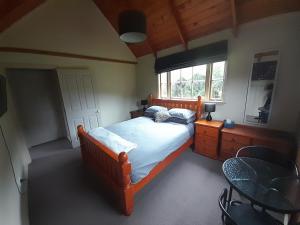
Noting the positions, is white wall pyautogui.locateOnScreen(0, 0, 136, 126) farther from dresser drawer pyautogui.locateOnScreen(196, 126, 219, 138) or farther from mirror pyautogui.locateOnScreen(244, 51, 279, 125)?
mirror pyautogui.locateOnScreen(244, 51, 279, 125)

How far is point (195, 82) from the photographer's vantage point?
11.2ft

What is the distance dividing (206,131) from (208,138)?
15cm

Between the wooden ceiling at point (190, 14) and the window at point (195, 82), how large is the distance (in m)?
0.69

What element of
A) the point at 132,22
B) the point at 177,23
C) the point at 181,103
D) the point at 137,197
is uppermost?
the point at 177,23

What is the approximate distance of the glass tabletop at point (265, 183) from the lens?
1.06 m

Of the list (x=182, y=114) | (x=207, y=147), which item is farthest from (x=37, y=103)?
(x=207, y=147)

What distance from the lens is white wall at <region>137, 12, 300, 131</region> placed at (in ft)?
7.11

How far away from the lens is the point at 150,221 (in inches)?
63.4

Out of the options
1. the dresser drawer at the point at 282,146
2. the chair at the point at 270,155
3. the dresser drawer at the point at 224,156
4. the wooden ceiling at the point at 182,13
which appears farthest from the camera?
the dresser drawer at the point at 224,156

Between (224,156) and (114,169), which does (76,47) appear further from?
(224,156)

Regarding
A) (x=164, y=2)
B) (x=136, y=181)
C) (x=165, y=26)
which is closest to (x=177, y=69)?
(x=165, y=26)

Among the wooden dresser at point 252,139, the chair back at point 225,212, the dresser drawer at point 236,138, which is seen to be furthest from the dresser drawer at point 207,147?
the chair back at point 225,212

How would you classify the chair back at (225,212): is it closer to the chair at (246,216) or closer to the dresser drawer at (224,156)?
the chair at (246,216)

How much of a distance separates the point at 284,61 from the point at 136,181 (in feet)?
9.91
